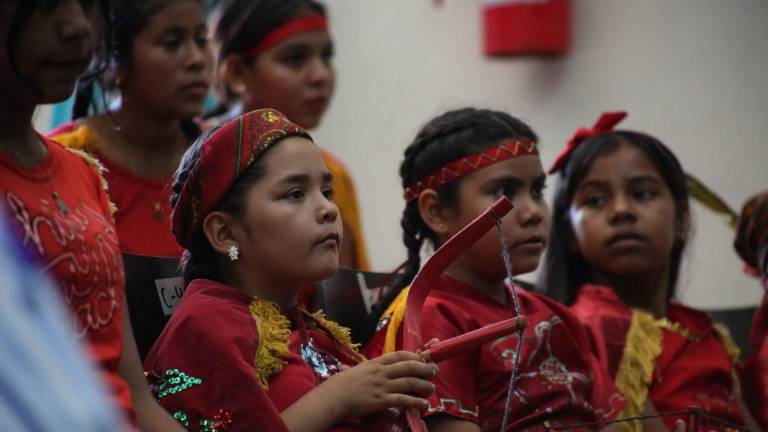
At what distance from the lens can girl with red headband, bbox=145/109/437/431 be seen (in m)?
1.61

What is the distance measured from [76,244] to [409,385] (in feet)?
1.65

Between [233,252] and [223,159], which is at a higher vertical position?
[223,159]

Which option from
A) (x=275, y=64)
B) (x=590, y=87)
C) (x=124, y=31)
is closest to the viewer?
(x=124, y=31)

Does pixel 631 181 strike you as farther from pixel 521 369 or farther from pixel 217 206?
pixel 217 206

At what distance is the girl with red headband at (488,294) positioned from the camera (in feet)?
6.54

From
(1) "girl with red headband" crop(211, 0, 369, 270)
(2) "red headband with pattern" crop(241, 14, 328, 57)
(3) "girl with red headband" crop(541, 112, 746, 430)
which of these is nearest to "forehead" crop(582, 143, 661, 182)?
(3) "girl with red headband" crop(541, 112, 746, 430)

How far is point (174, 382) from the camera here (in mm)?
1633

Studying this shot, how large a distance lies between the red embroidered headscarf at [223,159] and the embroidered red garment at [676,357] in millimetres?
870

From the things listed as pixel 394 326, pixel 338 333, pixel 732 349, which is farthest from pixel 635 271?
pixel 338 333

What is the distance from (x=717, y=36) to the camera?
3811 millimetres

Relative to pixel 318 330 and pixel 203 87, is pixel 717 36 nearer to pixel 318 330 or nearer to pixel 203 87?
pixel 203 87

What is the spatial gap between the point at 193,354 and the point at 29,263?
36 cm

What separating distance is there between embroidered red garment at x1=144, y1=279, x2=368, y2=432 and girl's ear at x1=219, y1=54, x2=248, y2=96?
137cm

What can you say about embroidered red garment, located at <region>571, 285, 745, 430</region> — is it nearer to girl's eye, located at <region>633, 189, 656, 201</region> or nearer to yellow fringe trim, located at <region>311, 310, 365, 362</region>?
girl's eye, located at <region>633, 189, 656, 201</region>
